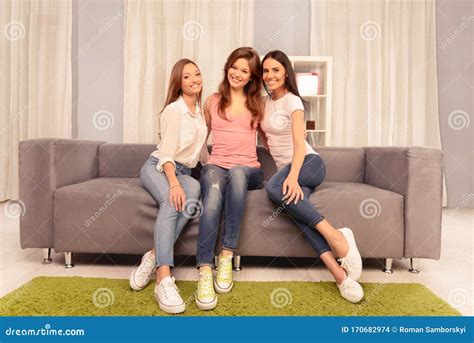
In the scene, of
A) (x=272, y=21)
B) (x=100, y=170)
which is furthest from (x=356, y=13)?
(x=100, y=170)

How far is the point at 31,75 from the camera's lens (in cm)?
398

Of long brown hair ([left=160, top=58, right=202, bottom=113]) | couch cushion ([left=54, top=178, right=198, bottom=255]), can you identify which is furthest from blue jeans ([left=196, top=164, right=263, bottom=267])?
long brown hair ([left=160, top=58, right=202, bottom=113])

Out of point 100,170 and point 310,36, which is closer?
point 100,170

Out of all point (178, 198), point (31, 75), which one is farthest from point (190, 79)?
point (31, 75)

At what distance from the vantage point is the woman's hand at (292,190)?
5.23 feet

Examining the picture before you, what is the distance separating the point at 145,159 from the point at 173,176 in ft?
2.27

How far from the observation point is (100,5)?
409cm

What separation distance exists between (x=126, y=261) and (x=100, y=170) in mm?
621

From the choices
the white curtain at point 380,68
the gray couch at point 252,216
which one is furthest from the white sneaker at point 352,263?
the white curtain at point 380,68

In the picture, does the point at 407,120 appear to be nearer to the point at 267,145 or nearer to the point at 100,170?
the point at 267,145

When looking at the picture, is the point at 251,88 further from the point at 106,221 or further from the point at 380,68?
the point at 380,68
